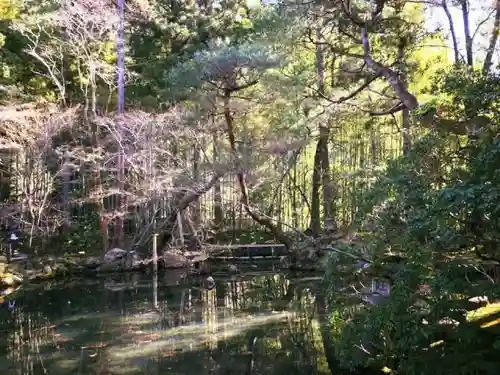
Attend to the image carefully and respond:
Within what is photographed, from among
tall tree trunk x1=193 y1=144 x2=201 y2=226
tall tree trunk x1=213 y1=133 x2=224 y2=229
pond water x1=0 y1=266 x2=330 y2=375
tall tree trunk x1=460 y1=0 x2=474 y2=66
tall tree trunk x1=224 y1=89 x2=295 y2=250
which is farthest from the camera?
tall tree trunk x1=213 y1=133 x2=224 y2=229

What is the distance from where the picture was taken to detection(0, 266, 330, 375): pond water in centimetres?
568

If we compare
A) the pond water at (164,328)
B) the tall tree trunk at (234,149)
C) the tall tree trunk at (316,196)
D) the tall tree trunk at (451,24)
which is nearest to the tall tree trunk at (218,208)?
the tall tree trunk at (234,149)

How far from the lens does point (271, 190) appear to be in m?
15.1

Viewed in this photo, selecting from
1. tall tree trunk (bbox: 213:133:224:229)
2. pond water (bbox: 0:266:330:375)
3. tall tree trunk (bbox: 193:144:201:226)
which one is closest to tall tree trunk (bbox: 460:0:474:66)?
pond water (bbox: 0:266:330:375)

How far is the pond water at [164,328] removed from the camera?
18.6ft

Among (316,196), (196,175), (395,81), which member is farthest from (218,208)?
(395,81)

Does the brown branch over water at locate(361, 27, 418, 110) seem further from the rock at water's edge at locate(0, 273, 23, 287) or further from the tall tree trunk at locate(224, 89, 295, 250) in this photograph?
the rock at water's edge at locate(0, 273, 23, 287)

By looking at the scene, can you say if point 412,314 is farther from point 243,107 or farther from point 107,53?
point 107,53

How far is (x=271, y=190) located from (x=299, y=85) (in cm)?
556

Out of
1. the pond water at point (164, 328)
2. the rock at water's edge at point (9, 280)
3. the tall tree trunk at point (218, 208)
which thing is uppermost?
the tall tree trunk at point (218, 208)

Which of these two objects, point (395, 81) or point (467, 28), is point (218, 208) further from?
point (467, 28)

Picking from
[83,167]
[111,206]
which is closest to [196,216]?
[111,206]

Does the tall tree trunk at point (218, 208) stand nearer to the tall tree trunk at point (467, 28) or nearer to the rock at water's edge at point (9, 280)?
the rock at water's edge at point (9, 280)

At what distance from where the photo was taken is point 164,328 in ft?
24.0
